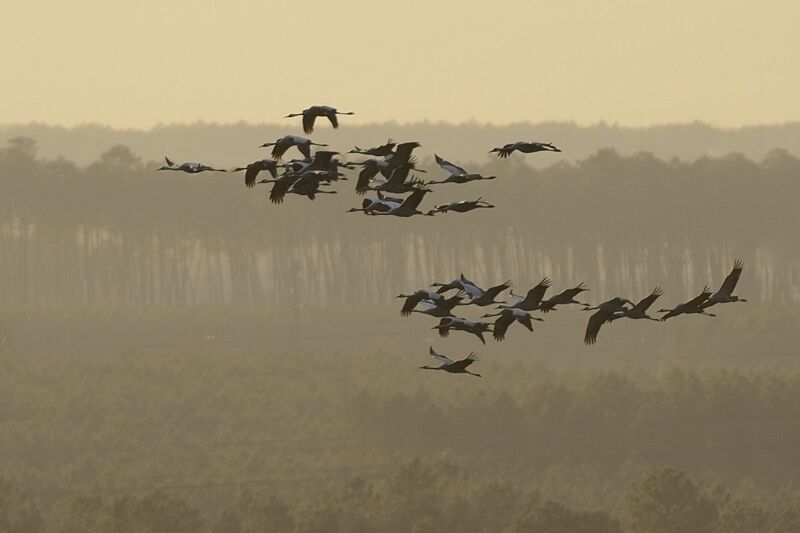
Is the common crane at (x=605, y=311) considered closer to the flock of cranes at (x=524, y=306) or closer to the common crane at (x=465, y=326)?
the flock of cranes at (x=524, y=306)

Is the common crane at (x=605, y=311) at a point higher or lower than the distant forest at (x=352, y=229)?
lower

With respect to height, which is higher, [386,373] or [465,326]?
[465,326]

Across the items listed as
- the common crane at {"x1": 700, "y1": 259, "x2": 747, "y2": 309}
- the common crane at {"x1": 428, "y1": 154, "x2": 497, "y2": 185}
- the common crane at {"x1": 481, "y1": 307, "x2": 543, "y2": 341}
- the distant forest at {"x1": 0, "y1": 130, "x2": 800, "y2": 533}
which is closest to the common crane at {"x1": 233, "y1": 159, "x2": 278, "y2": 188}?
the common crane at {"x1": 428, "y1": 154, "x2": 497, "y2": 185}

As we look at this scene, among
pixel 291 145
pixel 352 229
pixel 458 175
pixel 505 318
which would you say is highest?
pixel 352 229

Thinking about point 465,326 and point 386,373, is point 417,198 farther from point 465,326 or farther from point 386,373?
point 386,373

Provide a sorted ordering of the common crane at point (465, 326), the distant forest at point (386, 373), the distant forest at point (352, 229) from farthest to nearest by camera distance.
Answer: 1. the distant forest at point (352, 229)
2. the distant forest at point (386, 373)
3. the common crane at point (465, 326)

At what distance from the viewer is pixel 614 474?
92.1m

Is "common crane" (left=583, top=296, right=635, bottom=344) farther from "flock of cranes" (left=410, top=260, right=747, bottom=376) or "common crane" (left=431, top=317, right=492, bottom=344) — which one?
"common crane" (left=431, top=317, right=492, bottom=344)

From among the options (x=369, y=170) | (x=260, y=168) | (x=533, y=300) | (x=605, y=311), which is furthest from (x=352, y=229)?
(x=605, y=311)

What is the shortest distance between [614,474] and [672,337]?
3718 centimetres

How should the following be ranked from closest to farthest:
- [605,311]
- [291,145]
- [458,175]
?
[605,311] → [458,175] → [291,145]

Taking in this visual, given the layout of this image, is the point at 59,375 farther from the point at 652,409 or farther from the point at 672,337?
the point at 672,337

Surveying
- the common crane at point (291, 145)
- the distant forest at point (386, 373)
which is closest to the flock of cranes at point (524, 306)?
the common crane at point (291, 145)

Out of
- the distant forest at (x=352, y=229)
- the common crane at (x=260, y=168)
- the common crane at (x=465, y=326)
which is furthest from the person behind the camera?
the distant forest at (x=352, y=229)
